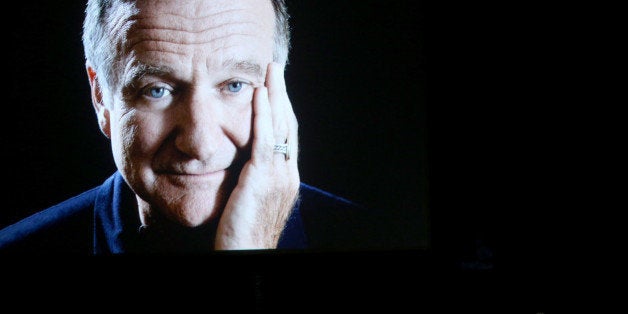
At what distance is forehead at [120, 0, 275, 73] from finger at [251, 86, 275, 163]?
19 centimetres

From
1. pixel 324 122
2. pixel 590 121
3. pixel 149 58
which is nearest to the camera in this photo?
pixel 149 58

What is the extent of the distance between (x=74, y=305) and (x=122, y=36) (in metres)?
1.24

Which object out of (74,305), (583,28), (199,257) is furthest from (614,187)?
(74,305)

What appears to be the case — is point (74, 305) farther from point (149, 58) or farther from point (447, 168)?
point (447, 168)

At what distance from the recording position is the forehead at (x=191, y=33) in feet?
8.52

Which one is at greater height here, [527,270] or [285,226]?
[285,226]

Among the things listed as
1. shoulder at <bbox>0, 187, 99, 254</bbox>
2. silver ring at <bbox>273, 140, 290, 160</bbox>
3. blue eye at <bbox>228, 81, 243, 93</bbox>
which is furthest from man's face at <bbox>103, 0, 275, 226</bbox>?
shoulder at <bbox>0, 187, 99, 254</bbox>

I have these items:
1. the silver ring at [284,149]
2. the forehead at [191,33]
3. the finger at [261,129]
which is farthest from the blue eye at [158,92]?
the silver ring at [284,149]

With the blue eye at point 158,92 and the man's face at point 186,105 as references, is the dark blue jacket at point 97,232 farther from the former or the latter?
the blue eye at point 158,92

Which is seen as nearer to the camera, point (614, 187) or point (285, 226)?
point (285, 226)

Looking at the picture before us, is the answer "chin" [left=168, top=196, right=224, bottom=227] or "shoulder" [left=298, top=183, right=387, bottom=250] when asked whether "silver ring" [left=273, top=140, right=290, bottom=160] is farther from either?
"chin" [left=168, top=196, right=224, bottom=227]

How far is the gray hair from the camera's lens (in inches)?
103

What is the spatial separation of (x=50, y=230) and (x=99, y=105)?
23.9 inches

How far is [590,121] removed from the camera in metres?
3.00
